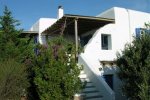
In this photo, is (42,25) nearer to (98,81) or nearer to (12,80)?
(98,81)

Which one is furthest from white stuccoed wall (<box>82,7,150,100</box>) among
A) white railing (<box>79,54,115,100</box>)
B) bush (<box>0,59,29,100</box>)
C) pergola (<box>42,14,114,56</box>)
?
bush (<box>0,59,29,100</box>)

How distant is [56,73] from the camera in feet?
49.6

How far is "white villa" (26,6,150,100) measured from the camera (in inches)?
757

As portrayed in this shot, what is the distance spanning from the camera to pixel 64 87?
49.4ft

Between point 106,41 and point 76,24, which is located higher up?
point 76,24

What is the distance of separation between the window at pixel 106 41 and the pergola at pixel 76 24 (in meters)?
1.07

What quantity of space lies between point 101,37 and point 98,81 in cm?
545

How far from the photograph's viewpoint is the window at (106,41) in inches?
912

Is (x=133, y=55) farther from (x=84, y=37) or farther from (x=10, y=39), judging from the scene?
(x=84, y=37)

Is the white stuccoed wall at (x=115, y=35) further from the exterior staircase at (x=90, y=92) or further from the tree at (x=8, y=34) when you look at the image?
the tree at (x=8, y=34)

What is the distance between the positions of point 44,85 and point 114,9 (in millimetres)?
10503

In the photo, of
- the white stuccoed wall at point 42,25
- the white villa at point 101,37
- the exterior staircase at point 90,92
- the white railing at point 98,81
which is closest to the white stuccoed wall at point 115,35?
the white villa at point 101,37

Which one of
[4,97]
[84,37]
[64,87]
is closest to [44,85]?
[64,87]

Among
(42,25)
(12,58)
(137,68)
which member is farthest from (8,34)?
(137,68)
